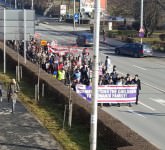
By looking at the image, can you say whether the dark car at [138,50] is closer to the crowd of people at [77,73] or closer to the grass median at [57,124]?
the crowd of people at [77,73]

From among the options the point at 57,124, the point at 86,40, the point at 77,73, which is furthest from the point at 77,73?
the point at 86,40

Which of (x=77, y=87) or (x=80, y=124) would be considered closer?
(x=80, y=124)

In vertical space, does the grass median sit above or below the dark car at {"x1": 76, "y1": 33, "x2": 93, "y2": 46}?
below

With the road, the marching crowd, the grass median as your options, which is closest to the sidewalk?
the grass median

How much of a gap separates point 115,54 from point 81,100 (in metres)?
32.5

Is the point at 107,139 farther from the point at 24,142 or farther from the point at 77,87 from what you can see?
the point at 77,87

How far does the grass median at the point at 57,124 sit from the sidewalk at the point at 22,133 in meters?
0.29

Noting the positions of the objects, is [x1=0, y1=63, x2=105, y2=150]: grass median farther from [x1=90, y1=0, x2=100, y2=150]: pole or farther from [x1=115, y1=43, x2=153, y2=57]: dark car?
[x1=115, y1=43, x2=153, y2=57]: dark car

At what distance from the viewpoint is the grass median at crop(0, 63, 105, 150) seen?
1636cm

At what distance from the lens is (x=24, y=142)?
16312 millimetres

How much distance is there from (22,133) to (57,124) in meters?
1.89

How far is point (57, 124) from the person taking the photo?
19.0 meters

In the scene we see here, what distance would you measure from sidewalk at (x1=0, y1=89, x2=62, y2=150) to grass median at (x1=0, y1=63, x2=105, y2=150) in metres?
0.29

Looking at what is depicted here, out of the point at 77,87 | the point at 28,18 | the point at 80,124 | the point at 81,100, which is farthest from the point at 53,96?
the point at 28,18
